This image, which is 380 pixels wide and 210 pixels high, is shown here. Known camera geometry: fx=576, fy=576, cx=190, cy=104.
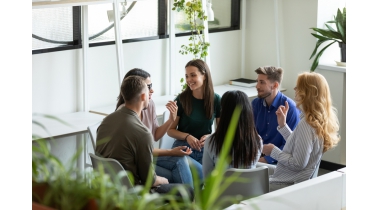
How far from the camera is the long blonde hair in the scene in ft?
10.2

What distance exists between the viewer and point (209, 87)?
3.91 meters

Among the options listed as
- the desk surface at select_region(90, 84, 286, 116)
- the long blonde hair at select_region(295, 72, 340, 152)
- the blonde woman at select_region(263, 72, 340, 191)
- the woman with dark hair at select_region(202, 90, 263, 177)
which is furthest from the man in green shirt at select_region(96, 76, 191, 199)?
the desk surface at select_region(90, 84, 286, 116)

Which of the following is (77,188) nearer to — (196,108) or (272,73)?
(196,108)

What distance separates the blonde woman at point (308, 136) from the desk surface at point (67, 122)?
61.0 inches

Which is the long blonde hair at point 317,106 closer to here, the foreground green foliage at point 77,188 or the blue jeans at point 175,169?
the blue jeans at point 175,169

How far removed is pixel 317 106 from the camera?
3.14 meters

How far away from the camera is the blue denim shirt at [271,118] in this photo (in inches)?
153

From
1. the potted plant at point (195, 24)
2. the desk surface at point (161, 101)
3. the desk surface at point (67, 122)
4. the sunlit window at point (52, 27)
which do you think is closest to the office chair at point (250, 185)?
the desk surface at point (67, 122)

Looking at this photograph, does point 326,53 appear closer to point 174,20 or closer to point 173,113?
point 174,20

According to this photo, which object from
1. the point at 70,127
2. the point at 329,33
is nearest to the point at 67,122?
the point at 70,127

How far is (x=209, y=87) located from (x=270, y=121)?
1.65 ft

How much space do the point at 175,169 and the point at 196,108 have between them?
0.54m

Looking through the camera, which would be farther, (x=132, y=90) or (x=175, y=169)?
(x=175, y=169)
